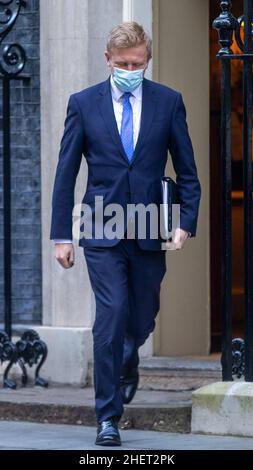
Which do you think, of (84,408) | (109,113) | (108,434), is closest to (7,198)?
(84,408)

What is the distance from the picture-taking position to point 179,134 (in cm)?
Result: 769

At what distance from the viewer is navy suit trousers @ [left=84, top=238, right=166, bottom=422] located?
7.45 meters

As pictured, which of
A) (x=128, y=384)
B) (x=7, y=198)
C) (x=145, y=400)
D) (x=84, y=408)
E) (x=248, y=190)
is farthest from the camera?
(x=7, y=198)

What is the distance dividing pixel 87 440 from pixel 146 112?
5.47ft

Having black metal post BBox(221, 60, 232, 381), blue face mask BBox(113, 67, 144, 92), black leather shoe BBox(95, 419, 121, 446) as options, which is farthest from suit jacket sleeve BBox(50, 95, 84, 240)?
black leather shoe BBox(95, 419, 121, 446)

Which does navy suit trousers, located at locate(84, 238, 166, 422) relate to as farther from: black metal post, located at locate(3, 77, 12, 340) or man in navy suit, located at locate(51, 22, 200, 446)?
black metal post, located at locate(3, 77, 12, 340)

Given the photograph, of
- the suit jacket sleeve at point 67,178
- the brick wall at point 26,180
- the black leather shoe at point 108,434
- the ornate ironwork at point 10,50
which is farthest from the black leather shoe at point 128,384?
the ornate ironwork at point 10,50

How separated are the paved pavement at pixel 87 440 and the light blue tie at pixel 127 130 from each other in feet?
4.65

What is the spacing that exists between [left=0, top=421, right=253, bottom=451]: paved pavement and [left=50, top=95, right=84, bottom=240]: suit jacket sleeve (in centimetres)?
103

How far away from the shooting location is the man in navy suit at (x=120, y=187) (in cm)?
747

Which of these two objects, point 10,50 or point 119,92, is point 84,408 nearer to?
point 119,92

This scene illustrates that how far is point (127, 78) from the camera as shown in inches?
297

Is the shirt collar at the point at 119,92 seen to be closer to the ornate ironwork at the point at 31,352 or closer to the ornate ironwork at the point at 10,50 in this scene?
the ornate ironwork at the point at 10,50
